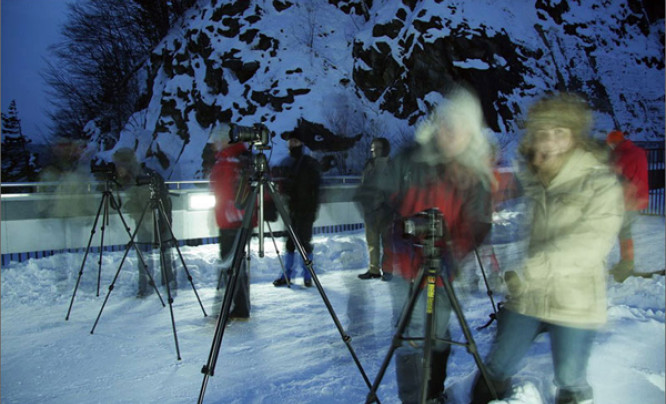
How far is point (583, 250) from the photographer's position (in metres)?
2.20

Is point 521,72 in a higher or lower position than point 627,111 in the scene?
higher

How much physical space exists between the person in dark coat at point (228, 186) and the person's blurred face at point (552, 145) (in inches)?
112

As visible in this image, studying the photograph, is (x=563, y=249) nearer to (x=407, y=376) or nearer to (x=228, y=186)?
(x=407, y=376)

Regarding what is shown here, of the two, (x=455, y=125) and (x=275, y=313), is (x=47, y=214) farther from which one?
(x=455, y=125)

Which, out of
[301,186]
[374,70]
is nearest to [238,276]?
[301,186]

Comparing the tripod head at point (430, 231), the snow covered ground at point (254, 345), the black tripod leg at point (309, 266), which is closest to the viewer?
the tripod head at point (430, 231)

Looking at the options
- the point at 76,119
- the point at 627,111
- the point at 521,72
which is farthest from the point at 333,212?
the point at 76,119

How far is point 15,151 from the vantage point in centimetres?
4981

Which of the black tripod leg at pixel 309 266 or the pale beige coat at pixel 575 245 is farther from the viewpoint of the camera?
the black tripod leg at pixel 309 266

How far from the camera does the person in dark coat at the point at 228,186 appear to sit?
4725mm

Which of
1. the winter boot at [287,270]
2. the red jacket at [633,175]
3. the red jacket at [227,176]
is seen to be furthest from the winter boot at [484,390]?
the winter boot at [287,270]

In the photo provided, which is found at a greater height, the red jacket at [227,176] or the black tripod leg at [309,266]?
the red jacket at [227,176]

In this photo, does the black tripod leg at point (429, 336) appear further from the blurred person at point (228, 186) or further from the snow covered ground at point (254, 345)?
the blurred person at point (228, 186)

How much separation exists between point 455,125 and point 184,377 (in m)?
2.90
